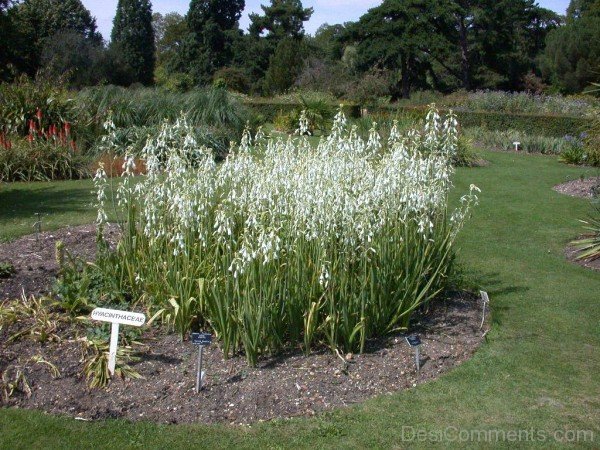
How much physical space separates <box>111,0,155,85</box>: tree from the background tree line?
8 centimetres

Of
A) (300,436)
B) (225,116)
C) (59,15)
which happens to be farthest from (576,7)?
(300,436)

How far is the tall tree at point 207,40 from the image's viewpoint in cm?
5284

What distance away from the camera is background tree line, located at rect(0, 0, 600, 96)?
134ft

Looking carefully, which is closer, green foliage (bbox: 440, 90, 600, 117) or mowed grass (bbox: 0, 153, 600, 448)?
mowed grass (bbox: 0, 153, 600, 448)

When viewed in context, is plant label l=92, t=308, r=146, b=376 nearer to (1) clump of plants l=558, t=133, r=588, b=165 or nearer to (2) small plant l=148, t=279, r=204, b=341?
(2) small plant l=148, t=279, r=204, b=341

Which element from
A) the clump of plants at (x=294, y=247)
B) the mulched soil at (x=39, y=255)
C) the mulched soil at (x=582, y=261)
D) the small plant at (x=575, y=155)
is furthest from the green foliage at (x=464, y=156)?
the clump of plants at (x=294, y=247)

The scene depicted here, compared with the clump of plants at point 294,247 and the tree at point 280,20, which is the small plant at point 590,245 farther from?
the tree at point 280,20

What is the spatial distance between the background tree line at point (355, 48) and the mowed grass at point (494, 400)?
25.7m

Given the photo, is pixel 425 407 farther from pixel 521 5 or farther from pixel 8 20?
pixel 521 5

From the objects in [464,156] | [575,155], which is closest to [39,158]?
[464,156]

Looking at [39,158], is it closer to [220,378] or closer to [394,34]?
[220,378]

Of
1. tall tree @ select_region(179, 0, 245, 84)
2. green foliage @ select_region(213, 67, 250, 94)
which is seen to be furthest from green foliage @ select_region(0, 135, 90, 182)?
tall tree @ select_region(179, 0, 245, 84)

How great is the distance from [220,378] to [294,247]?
1.13 metres

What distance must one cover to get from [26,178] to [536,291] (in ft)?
31.4
